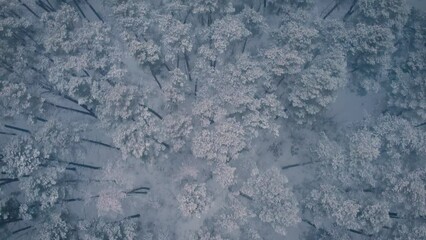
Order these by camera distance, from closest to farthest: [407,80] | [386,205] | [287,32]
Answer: [386,205] < [287,32] < [407,80]

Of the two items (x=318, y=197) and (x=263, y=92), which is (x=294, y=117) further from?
(x=318, y=197)

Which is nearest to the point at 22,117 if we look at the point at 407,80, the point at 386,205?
the point at 386,205

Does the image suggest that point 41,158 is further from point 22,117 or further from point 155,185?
point 155,185

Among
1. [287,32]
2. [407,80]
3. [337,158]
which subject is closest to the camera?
[337,158]

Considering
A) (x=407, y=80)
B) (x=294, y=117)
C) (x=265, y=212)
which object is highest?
(x=407, y=80)

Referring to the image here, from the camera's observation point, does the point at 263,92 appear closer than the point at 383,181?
No

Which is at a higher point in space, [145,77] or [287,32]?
[287,32]

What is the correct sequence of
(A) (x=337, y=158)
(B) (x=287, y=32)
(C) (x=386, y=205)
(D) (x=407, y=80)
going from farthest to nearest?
(D) (x=407, y=80) → (B) (x=287, y=32) → (A) (x=337, y=158) → (C) (x=386, y=205)

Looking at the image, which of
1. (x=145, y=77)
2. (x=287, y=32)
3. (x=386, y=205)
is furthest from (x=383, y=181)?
(x=145, y=77)

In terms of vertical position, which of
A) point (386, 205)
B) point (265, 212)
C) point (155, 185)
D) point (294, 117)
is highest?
point (294, 117)
